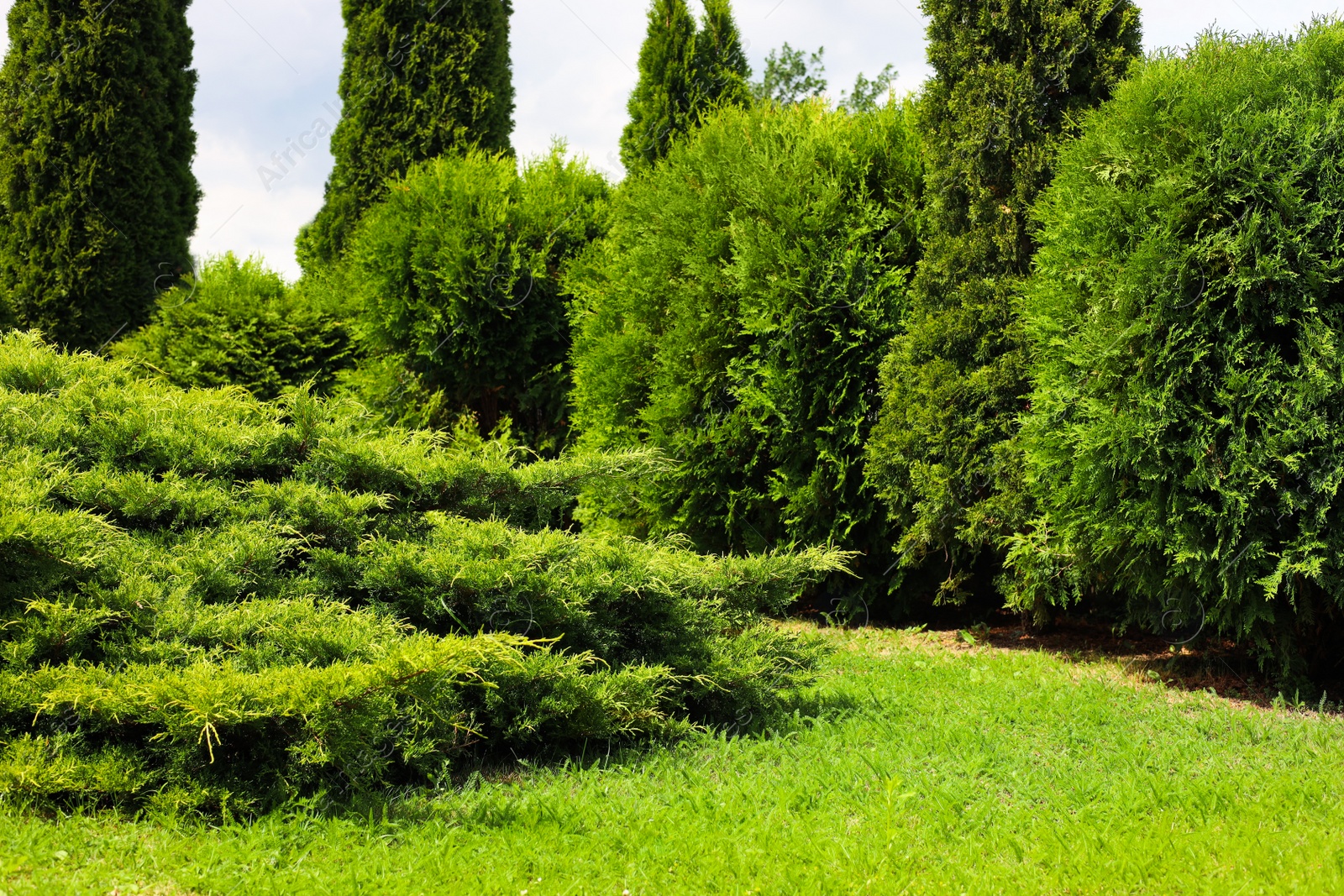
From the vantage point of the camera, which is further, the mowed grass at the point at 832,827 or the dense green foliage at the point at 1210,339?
the dense green foliage at the point at 1210,339

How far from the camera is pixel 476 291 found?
381 inches

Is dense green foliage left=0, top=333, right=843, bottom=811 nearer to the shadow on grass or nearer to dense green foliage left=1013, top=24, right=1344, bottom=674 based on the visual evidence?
dense green foliage left=1013, top=24, right=1344, bottom=674

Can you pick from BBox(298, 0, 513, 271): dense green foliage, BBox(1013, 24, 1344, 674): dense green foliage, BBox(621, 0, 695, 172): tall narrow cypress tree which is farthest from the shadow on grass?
BBox(298, 0, 513, 271): dense green foliage

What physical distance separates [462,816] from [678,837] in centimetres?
82

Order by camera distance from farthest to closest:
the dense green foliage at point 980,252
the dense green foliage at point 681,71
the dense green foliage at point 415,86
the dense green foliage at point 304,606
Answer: the dense green foliage at point 415,86
the dense green foliage at point 681,71
the dense green foliage at point 980,252
the dense green foliage at point 304,606

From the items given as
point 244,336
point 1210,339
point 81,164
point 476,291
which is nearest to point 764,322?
point 1210,339

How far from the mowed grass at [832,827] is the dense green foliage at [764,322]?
307 centimetres

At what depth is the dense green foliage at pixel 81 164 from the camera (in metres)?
12.9

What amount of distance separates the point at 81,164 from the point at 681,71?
8.46 metres

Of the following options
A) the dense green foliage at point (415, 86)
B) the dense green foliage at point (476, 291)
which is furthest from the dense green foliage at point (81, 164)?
the dense green foliage at point (476, 291)

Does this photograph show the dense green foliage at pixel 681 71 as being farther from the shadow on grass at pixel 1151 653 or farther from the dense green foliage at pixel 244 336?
the shadow on grass at pixel 1151 653

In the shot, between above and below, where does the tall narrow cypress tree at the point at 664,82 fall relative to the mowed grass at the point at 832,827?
above

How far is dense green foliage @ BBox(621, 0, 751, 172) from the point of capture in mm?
10328

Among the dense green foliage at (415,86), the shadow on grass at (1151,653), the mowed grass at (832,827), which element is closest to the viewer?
the mowed grass at (832,827)
